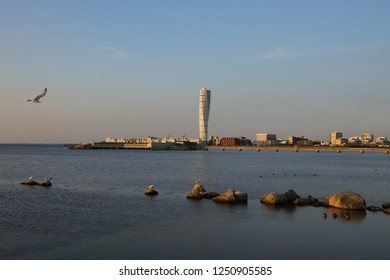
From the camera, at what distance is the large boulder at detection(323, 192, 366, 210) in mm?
30219

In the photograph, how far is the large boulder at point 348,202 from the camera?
3022 centimetres

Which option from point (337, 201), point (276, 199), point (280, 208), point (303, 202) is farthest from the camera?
point (303, 202)

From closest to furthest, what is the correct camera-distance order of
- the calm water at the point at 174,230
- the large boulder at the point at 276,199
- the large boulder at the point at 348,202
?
1. the calm water at the point at 174,230
2. the large boulder at the point at 348,202
3. the large boulder at the point at 276,199

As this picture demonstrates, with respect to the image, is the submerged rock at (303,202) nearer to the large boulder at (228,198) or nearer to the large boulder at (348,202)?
the large boulder at (348,202)

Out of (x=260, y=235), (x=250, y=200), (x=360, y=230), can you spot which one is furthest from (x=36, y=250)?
(x=250, y=200)

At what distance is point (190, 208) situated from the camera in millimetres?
31578

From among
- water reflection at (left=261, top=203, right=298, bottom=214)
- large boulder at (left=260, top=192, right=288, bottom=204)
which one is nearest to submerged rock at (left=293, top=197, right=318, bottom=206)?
water reflection at (left=261, top=203, right=298, bottom=214)

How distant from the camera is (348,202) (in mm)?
30734

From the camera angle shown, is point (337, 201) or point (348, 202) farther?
point (337, 201)

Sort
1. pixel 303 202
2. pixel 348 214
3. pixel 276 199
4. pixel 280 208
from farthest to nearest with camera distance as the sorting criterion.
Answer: pixel 303 202 < pixel 276 199 < pixel 280 208 < pixel 348 214

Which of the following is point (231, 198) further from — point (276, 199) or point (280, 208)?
point (280, 208)

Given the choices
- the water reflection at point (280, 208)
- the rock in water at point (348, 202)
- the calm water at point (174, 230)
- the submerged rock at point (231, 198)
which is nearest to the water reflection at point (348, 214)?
the calm water at point (174, 230)

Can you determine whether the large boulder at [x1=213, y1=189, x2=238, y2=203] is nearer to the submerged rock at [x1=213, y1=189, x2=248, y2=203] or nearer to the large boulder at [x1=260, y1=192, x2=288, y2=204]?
the submerged rock at [x1=213, y1=189, x2=248, y2=203]

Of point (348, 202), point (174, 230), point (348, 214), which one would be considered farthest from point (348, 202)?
point (174, 230)
